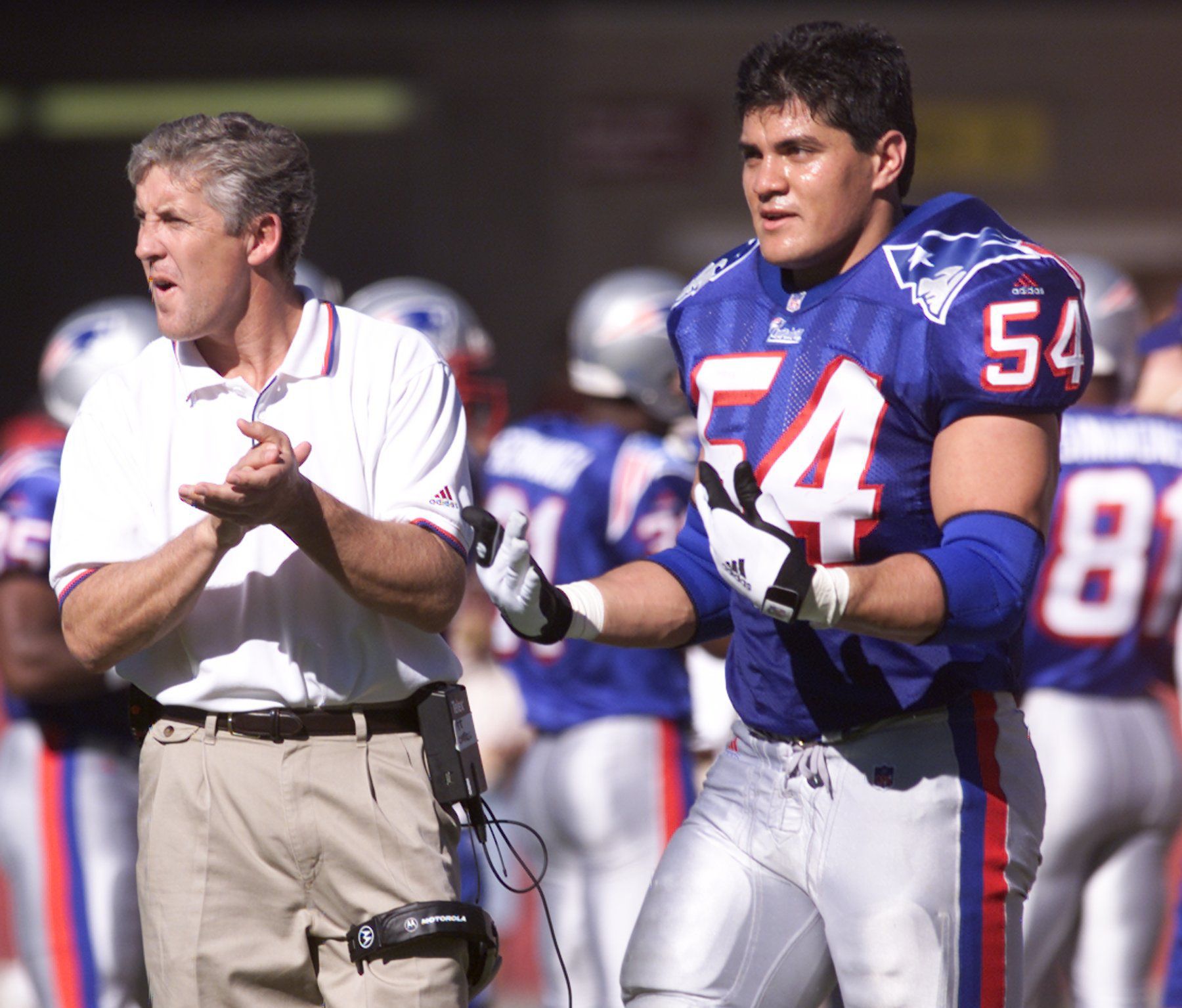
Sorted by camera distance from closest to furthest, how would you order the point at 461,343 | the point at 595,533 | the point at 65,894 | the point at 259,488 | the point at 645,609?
the point at 259,488 → the point at 645,609 → the point at 65,894 → the point at 595,533 → the point at 461,343

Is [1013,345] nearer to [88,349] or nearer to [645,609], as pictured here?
[645,609]

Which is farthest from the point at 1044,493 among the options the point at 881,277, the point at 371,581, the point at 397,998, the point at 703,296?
the point at 397,998

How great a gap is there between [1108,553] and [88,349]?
2.95 metres

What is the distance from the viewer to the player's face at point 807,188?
3.00 m

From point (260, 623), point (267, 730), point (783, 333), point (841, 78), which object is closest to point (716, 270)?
point (783, 333)

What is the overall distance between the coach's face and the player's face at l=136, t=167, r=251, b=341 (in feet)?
2.99

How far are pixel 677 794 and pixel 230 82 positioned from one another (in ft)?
28.3

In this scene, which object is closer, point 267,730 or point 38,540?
point 267,730

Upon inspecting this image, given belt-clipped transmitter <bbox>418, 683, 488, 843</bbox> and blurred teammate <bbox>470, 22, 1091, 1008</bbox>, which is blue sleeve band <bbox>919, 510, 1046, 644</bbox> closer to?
blurred teammate <bbox>470, 22, 1091, 1008</bbox>

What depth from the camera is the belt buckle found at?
3.01 meters

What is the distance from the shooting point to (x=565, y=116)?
12.4m

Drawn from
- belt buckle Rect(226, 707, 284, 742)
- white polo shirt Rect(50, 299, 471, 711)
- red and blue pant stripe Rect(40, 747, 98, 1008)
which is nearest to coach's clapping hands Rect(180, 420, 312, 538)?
A: white polo shirt Rect(50, 299, 471, 711)

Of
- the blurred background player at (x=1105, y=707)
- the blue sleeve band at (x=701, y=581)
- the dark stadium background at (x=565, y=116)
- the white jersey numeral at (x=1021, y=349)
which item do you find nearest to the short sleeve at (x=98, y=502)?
the blue sleeve band at (x=701, y=581)

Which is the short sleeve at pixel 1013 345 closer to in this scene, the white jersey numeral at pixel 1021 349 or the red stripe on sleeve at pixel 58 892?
the white jersey numeral at pixel 1021 349
